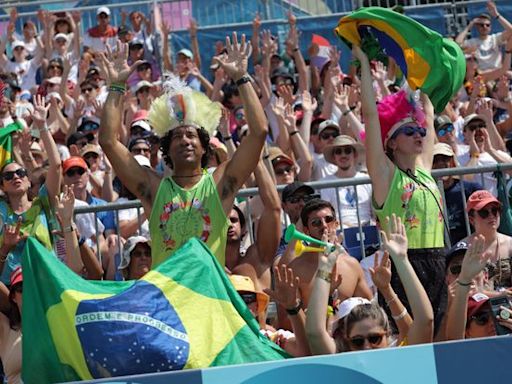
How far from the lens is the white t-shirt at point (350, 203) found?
9039 millimetres

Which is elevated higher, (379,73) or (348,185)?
(379,73)

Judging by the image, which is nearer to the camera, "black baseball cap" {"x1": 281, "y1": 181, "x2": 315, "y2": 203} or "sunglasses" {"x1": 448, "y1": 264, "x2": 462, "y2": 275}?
"sunglasses" {"x1": 448, "y1": 264, "x2": 462, "y2": 275}

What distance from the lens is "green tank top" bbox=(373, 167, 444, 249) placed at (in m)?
7.46

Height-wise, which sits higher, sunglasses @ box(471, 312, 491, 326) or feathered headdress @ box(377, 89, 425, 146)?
feathered headdress @ box(377, 89, 425, 146)

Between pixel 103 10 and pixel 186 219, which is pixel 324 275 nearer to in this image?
pixel 186 219

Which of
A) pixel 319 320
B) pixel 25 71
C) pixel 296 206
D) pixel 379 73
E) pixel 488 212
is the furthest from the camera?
pixel 25 71

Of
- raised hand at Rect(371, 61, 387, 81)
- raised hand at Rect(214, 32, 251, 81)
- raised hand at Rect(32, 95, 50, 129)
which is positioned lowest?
raised hand at Rect(371, 61, 387, 81)

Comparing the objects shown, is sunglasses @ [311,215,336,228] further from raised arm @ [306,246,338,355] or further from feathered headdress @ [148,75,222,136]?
raised arm @ [306,246,338,355]


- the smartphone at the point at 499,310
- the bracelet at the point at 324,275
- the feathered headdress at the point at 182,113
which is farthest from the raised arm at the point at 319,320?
the feathered headdress at the point at 182,113

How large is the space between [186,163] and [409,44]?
1.69m

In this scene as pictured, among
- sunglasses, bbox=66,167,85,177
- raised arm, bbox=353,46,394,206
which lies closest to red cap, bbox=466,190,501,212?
raised arm, bbox=353,46,394,206

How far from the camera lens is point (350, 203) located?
9.08 metres

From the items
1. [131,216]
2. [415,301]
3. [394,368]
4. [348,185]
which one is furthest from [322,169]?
[394,368]

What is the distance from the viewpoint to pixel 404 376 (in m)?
4.98
